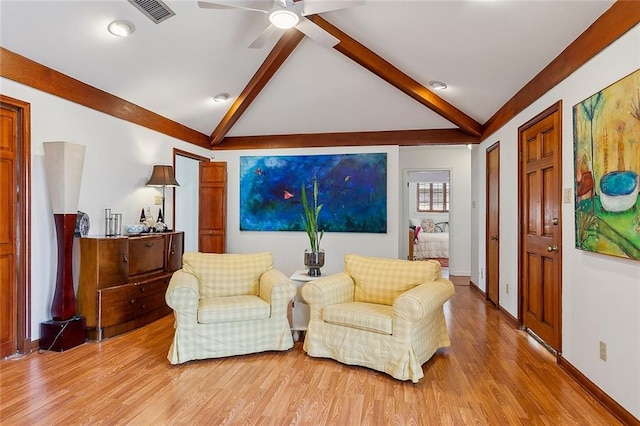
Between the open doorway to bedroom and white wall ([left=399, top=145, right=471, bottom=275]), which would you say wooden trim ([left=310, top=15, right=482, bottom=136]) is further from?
the open doorway to bedroom

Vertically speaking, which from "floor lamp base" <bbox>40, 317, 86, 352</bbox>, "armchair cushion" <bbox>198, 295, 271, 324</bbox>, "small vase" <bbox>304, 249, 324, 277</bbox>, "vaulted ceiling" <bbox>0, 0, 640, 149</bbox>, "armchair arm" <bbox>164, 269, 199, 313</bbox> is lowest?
"floor lamp base" <bbox>40, 317, 86, 352</bbox>

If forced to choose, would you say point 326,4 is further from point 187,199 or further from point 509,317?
point 187,199

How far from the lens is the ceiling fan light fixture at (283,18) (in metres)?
2.73

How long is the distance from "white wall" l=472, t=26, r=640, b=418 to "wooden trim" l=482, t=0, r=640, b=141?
5 cm

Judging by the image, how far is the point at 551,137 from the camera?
10.3 ft

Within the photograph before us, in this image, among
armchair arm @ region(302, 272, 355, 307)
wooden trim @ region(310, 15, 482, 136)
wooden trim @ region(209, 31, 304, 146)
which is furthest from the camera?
wooden trim @ region(209, 31, 304, 146)

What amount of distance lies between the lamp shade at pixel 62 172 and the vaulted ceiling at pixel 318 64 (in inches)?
22.0

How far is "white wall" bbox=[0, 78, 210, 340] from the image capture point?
3.10m

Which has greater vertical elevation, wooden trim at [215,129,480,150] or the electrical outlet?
wooden trim at [215,129,480,150]

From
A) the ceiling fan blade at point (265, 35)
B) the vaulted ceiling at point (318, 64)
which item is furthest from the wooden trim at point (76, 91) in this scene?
the ceiling fan blade at point (265, 35)

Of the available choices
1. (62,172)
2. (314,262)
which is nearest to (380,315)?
(314,262)


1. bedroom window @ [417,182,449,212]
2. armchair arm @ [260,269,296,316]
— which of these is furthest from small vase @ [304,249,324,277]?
bedroom window @ [417,182,449,212]

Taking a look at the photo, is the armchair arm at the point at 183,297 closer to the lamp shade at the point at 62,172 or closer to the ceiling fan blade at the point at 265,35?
the lamp shade at the point at 62,172

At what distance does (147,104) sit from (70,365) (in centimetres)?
→ 285
